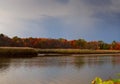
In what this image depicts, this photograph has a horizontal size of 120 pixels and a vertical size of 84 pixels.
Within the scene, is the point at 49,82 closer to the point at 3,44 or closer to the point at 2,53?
the point at 2,53

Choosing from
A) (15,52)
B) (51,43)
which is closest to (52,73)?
(15,52)

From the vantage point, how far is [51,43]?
309 feet

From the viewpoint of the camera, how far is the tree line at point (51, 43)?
79.9m

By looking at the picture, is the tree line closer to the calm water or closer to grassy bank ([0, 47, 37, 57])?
grassy bank ([0, 47, 37, 57])

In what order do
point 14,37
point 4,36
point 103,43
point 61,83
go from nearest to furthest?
1. point 61,83
2. point 4,36
3. point 14,37
4. point 103,43

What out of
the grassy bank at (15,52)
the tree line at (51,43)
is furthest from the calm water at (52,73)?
the tree line at (51,43)

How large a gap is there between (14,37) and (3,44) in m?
17.3

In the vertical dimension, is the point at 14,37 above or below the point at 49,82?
above

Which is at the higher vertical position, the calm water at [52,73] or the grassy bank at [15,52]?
the grassy bank at [15,52]

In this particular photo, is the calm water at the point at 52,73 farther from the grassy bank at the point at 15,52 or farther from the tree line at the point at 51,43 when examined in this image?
the tree line at the point at 51,43

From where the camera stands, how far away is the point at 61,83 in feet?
53.3

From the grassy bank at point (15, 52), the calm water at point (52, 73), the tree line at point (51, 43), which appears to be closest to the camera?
the calm water at point (52, 73)

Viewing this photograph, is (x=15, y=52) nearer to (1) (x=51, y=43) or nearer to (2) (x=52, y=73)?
(2) (x=52, y=73)

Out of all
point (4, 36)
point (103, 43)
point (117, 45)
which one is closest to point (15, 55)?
point (4, 36)
